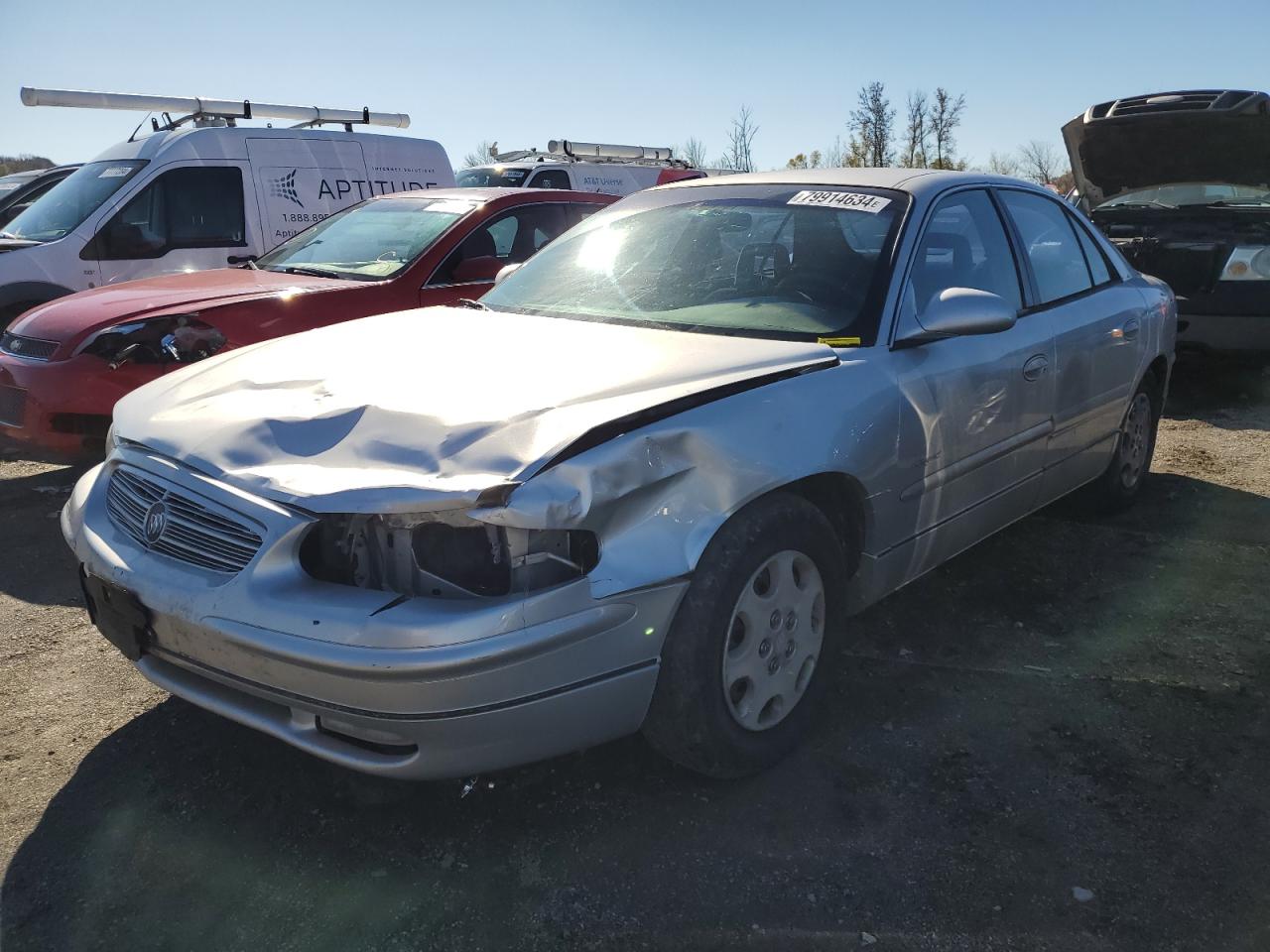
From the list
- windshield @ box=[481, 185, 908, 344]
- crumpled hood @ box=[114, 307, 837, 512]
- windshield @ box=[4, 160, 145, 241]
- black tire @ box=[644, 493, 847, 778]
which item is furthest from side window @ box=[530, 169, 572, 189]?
black tire @ box=[644, 493, 847, 778]

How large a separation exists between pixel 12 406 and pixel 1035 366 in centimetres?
463

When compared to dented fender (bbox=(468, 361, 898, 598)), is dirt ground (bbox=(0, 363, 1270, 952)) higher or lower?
lower

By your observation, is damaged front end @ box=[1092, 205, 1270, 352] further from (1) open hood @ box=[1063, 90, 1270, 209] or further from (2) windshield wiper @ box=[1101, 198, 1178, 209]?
→ (1) open hood @ box=[1063, 90, 1270, 209]

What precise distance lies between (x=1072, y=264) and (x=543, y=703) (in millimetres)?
3185

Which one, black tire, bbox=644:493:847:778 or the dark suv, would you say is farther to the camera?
the dark suv

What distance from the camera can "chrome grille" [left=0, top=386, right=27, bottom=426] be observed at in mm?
4875

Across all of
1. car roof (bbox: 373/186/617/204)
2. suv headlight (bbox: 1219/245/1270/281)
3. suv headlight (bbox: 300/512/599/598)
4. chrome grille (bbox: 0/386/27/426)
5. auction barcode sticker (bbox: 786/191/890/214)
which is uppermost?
auction barcode sticker (bbox: 786/191/890/214)

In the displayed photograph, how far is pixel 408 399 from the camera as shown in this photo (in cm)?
252

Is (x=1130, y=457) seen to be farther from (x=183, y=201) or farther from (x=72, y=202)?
(x=72, y=202)

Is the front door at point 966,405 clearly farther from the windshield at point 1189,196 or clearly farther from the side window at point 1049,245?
the windshield at point 1189,196

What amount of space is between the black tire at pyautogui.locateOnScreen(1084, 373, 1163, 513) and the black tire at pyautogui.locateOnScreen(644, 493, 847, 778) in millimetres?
2507

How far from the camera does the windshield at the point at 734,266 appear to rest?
3.13 metres

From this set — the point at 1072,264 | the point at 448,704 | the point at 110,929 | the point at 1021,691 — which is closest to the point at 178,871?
the point at 110,929

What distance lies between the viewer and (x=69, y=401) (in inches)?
189
